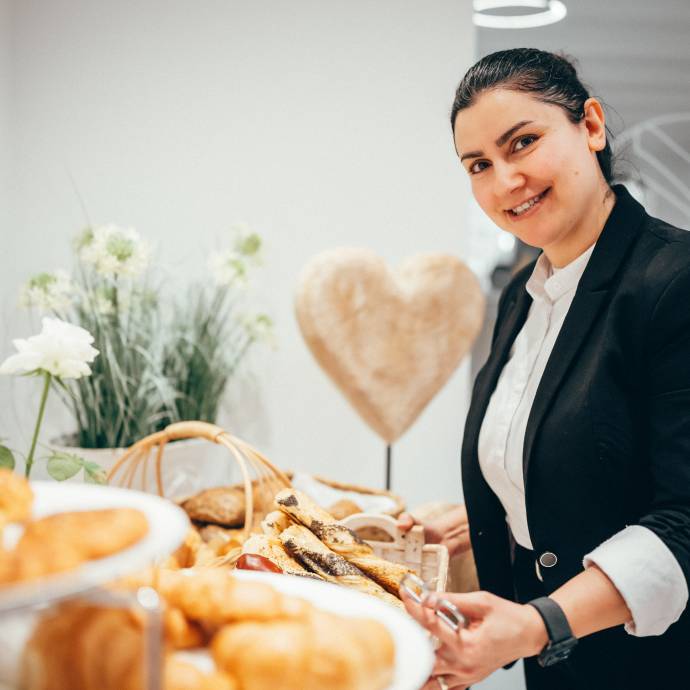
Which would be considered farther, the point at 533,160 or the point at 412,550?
the point at 412,550

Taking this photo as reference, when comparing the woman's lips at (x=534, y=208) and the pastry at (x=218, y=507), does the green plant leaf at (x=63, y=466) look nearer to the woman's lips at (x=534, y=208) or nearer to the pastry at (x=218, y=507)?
the pastry at (x=218, y=507)

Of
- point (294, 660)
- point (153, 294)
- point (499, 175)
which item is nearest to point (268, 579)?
point (294, 660)

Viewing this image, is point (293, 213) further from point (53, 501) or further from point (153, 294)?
point (53, 501)

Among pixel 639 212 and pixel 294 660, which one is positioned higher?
pixel 639 212

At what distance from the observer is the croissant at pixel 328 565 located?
1068mm

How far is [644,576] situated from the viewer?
36.8 inches

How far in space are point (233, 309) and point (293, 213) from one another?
39cm

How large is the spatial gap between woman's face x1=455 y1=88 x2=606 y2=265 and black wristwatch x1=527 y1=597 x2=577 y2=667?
2.14ft

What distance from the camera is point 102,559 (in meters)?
0.44

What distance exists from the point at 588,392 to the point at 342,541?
47 cm

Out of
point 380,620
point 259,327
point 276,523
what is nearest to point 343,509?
point 276,523

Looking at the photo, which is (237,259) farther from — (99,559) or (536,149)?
(99,559)

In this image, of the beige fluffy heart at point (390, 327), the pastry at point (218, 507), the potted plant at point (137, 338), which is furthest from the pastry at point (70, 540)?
the beige fluffy heart at point (390, 327)

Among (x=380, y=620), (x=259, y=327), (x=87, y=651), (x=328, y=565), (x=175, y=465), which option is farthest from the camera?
(x=259, y=327)
